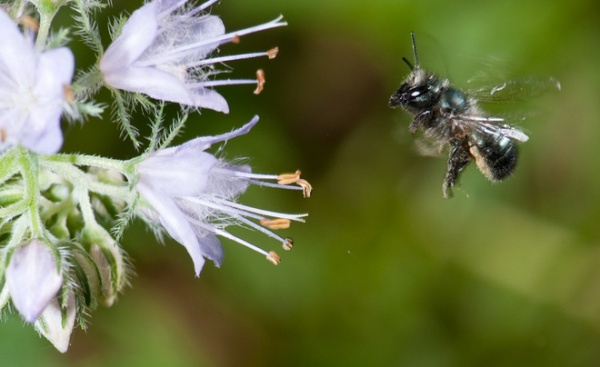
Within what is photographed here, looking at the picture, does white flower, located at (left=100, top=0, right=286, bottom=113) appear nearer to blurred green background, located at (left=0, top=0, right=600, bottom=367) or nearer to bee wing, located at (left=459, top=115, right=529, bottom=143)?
bee wing, located at (left=459, top=115, right=529, bottom=143)

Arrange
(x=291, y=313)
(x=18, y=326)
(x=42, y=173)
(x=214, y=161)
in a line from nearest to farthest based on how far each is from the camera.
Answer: (x=214, y=161) < (x=42, y=173) < (x=18, y=326) < (x=291, y=313)

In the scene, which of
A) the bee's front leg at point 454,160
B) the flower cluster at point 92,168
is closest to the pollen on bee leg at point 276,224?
the flower cluster at point 92,168

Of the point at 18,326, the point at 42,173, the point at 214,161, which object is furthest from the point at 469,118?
the point at 18,326

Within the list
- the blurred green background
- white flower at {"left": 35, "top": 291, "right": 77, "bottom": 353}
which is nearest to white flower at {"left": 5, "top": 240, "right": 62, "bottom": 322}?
white flower at {"left": 35, "top": 291, "right": 77, "bottom": 353}

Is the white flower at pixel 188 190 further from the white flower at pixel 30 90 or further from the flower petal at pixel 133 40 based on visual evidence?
the white flower at pixel 30 90

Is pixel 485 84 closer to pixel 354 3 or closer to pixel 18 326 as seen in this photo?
pixel 354 3

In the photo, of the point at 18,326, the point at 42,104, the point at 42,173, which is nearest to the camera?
the point at 42,104
